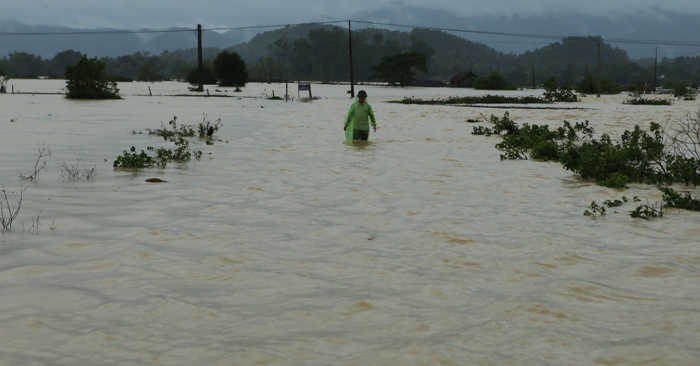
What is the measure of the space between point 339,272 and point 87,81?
1691 inches

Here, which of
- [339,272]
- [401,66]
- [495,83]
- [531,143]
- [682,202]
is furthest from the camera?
[401,66]

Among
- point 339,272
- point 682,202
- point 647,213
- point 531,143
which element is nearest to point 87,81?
point 531,143

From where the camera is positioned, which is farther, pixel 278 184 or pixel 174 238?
pixel 278 184

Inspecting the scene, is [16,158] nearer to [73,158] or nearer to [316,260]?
[73,158]

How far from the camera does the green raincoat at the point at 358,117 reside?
747 inches

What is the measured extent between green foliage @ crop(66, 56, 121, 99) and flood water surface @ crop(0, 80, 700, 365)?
34.2 meters

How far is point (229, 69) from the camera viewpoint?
279 feet

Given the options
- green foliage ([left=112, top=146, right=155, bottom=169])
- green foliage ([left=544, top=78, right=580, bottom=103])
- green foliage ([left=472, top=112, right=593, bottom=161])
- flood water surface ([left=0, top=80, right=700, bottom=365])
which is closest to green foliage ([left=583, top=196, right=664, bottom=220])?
flood water surface ([left=0, top=80, right=700, bottom=365])

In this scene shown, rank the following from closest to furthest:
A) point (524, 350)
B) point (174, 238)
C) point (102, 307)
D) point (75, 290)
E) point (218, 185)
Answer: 1. point (524, 350)
2. point (102, 307)
3. point (75, 290)
4. point (174, 238)
5. point (218, 185)

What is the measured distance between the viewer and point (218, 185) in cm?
1143

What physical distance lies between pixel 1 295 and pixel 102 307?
866 millimetres

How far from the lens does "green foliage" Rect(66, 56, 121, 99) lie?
1769 inches

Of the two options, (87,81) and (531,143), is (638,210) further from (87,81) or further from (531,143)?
(87,81)

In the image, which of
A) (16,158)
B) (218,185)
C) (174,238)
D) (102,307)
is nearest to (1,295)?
(102,307)
